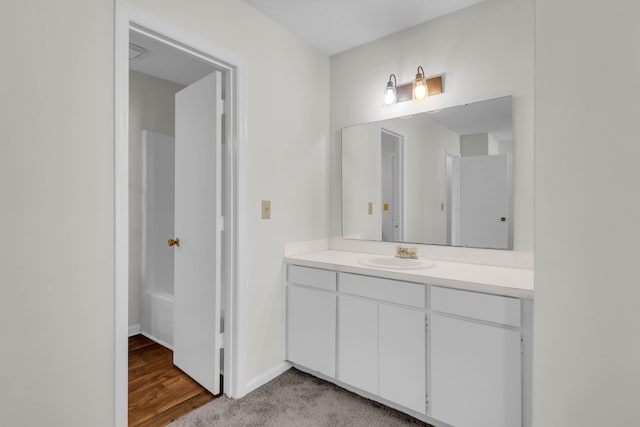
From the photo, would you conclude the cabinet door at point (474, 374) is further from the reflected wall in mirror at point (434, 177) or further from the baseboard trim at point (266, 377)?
the baseboard trim at point (266, 377)

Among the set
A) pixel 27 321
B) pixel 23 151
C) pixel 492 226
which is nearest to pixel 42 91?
pixel 23 151

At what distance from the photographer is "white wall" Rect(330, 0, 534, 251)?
1.89m

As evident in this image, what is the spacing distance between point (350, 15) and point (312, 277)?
5.80 feet

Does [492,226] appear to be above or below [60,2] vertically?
below

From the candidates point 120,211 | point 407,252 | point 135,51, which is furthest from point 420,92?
point 135,51

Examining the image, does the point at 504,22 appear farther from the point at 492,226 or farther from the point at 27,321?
the point at 27,321

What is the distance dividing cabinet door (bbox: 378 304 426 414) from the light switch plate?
0.94 metres

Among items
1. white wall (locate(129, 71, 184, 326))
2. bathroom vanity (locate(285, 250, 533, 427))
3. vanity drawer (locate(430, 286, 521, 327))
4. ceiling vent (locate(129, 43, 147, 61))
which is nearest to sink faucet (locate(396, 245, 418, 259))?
bathroom vanity (locate(285, 250, 533, 427))

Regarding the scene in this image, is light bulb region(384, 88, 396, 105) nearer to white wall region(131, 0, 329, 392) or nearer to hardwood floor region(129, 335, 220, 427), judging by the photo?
white wall region(131, 0, 329, 392)

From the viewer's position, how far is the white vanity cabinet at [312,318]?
2.10 m

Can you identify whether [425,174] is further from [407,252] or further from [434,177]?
[407,252]

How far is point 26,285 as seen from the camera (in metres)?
1.23

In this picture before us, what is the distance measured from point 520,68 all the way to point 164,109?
3.03 m

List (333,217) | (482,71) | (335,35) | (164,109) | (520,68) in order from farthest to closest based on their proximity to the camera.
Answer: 1. (164,109)
2. (333,217)
3. (335,35)
4. (482,71)
5. (520,68)
